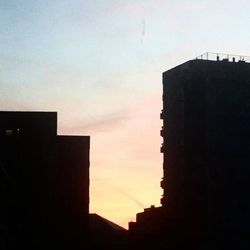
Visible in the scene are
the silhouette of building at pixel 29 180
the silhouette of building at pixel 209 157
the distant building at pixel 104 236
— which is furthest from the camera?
the distant building at pixel 104 236

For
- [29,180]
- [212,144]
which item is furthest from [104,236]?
[29,180]

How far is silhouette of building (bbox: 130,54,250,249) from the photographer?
83.1 m

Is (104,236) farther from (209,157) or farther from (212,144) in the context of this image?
(212,144)

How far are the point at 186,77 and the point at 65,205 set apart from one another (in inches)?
1246

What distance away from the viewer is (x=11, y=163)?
6775 centimetres

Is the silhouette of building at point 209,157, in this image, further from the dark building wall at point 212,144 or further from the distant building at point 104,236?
the distant building at point 104,236

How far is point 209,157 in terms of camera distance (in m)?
83.3

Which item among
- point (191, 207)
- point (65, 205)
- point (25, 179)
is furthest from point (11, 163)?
point (191, 207)

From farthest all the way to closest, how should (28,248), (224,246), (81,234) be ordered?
1. (224,246)
2. (81,234)
3. (28,248)

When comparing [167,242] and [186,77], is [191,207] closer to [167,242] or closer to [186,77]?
[167,242]

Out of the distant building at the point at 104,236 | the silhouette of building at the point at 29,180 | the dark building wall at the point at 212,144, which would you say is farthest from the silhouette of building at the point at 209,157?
the silhouette of building at the point at 29,180

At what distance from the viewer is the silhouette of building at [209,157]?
83062 millimetres

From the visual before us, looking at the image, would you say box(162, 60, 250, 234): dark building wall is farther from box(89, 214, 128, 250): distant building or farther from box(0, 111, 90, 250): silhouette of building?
box(0, 111, 90, 250): silhouette of building

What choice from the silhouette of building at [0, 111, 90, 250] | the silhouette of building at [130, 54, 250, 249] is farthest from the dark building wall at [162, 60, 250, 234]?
the silhouette of building at [0, 111, 90, 250]
